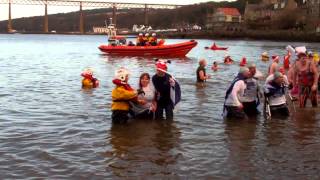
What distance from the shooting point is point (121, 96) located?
10.6 m

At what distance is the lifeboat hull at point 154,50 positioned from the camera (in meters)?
38.2

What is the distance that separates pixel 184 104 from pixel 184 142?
4936 mm

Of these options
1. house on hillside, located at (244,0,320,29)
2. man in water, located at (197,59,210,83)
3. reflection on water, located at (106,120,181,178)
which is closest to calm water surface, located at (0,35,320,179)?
reflection on water, located at (106,120,181,178)

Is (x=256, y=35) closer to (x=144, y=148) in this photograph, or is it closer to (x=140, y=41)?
(x=140, y=41)

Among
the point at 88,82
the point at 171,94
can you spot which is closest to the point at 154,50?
the point at 88,82

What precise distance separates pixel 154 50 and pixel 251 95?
27.0 meters

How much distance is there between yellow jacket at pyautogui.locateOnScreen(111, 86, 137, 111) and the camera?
10.6 metres

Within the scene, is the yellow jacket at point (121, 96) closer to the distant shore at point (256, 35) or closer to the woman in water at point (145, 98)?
the woman in water at point (145, 98)

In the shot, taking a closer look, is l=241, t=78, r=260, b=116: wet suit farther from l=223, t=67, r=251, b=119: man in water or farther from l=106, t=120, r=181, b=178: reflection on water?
l=106, t=120, r=181, b=178: reflection on water

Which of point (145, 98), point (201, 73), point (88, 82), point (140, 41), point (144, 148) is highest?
point (140, 41)

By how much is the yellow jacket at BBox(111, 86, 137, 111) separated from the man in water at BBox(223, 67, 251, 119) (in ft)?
6.76

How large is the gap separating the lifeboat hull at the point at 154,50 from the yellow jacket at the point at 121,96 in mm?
27239

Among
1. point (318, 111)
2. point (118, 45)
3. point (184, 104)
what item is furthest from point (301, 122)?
point (118, 45)

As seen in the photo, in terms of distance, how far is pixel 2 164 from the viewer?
8.11 metres
